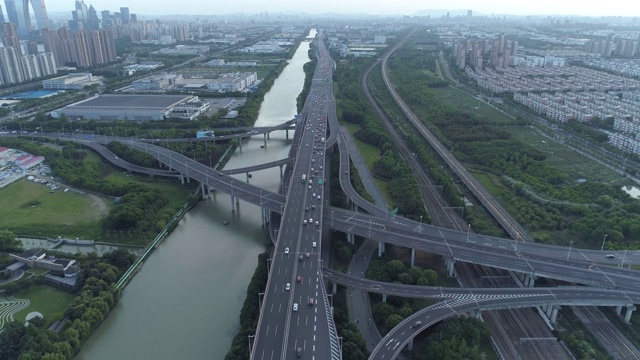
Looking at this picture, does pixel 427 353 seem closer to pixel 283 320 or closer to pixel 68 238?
pixel 283 320

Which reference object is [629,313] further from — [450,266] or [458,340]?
[458,340]

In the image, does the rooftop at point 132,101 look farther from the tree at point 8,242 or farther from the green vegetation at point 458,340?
the green vegetation at point 458,340

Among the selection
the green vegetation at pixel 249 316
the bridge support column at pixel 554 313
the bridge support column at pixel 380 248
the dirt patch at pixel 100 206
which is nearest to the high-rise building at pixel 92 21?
the dirt patch at pixel 100 206

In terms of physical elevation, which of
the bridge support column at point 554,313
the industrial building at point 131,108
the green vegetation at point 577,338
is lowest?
the green vegetation at point 577,338

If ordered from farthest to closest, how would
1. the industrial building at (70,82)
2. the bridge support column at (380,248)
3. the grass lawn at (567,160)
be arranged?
1. the industrial building at (70,82)
2. the grass lawn at (567,160)
3. the bridge support column at (380,248)

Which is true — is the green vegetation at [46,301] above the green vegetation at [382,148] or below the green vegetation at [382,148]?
below

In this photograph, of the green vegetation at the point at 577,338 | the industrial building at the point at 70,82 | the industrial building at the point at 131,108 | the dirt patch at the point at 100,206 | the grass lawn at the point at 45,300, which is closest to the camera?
the green vegetation at the point at 577,338

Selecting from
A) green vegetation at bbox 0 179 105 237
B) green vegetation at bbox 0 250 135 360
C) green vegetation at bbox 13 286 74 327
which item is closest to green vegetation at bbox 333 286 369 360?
green vegetation at bbox 0 250 135 360

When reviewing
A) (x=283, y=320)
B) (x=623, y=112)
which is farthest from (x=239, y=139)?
(x=623, y=112)

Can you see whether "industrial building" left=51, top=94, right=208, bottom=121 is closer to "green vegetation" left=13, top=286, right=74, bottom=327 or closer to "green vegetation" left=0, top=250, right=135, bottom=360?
"green vegetation" left=0, top=250, right=135, bottom=360
